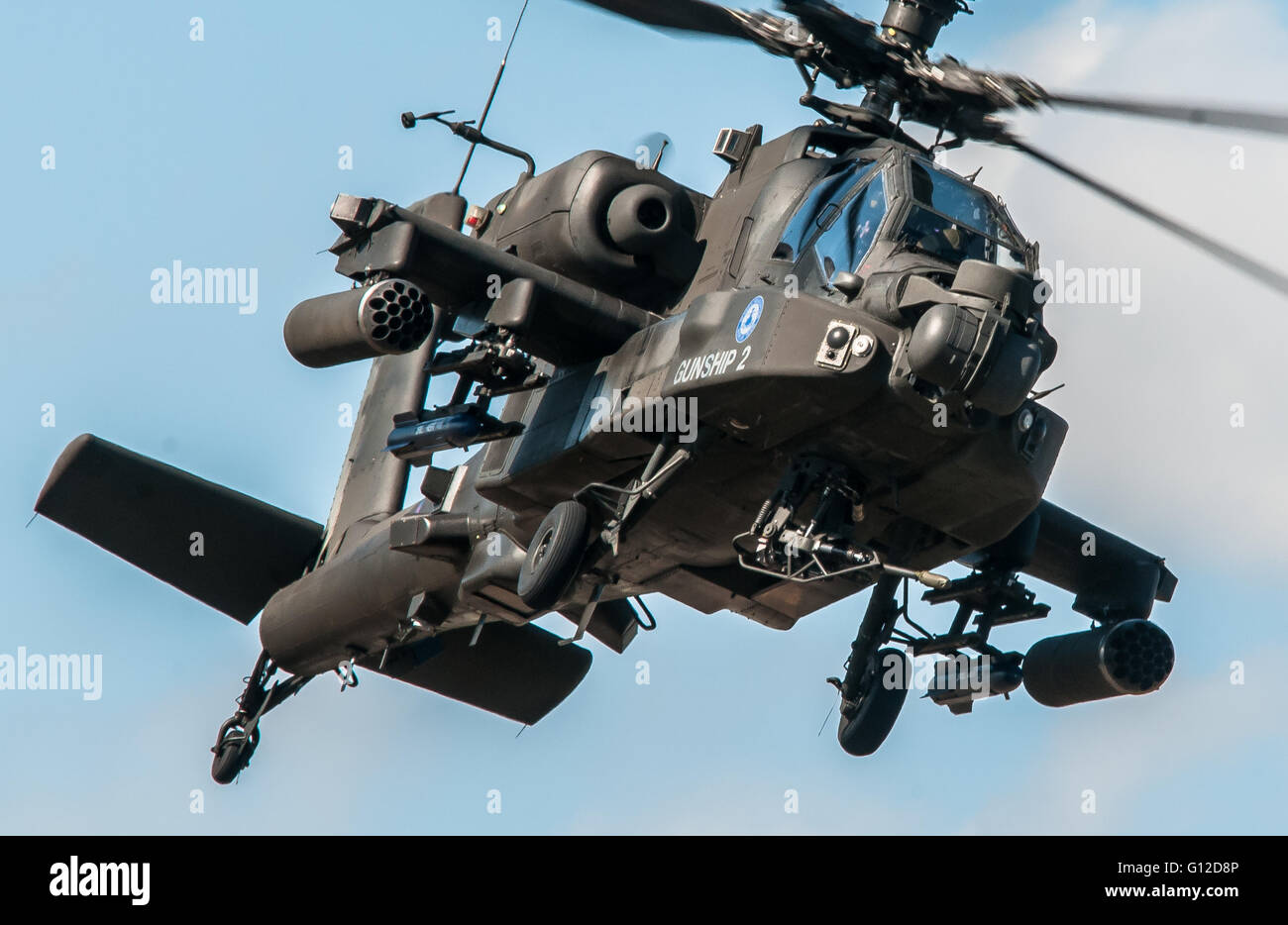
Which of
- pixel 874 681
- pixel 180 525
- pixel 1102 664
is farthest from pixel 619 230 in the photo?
pixel 180 525

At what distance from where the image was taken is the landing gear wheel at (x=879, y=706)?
15172mm

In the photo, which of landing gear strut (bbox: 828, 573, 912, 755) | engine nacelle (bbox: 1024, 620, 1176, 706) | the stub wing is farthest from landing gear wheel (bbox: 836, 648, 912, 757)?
the stub wing

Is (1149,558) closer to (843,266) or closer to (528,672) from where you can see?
(843,266)

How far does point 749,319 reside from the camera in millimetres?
12820

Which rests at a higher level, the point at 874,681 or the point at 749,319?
the point at 749,319

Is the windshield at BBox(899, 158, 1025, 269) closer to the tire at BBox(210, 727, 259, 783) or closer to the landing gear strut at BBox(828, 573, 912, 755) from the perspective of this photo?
the landing gear strut at BBox(828, 573, 912, 755)

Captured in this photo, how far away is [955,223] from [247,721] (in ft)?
30.7

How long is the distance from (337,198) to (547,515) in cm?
282

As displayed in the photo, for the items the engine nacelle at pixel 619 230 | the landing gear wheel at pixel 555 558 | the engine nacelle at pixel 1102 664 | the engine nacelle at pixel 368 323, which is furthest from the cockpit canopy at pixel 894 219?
the engine nacelle at pixel 1102 664

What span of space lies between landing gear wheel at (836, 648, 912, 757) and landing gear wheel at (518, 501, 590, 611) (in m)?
2.69

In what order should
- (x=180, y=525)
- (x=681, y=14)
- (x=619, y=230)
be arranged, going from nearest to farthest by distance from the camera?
(x=681, y=14), (x=619, y=230), (x=180, y=525)

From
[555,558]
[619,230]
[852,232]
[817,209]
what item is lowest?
[555,558]

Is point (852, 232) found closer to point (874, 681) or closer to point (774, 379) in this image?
point (774, 379)

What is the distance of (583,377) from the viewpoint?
1448 centimetres
